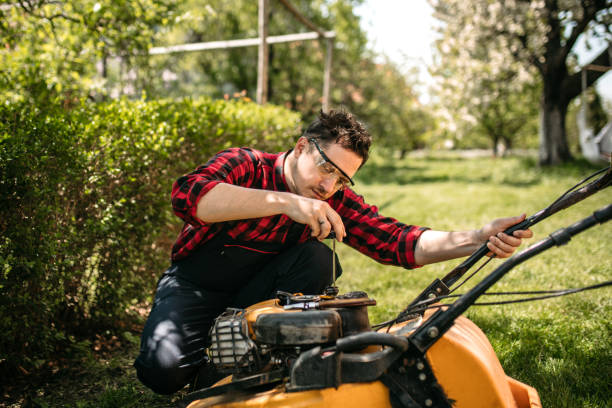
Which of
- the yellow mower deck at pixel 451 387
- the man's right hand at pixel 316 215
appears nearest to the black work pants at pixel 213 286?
the man's right hand at pixel 316 215

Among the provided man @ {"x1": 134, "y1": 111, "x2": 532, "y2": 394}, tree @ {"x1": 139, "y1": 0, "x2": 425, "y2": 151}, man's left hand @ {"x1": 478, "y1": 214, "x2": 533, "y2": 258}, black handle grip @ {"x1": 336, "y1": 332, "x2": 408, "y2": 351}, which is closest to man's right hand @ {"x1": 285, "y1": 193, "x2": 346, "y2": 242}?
man @ {"x1": 134, "y1": 111, "x2": 532, "y2": 394}

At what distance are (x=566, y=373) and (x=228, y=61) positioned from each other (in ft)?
58.1

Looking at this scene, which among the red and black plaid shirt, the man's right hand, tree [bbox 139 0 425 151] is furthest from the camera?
tree [bbox 139 0 425 151]

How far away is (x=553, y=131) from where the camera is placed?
49.0ft

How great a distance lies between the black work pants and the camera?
243cm

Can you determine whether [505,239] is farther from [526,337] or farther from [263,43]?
[263,43]

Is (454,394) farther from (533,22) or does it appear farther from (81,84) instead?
(533,22)

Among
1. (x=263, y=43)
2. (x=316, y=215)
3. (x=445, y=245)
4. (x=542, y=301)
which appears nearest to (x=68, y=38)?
(x=263, y=43)

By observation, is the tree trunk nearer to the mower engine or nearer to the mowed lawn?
the mowed lawn

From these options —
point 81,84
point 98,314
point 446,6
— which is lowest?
point 98,314

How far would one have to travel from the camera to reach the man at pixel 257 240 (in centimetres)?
221

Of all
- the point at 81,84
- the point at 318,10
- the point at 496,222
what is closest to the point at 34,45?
the point at 81,84

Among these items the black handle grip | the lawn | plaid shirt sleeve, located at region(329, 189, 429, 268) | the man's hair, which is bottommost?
the lawn

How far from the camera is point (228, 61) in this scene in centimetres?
1852
